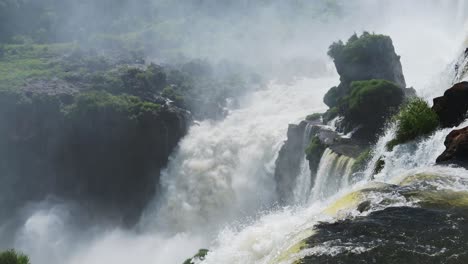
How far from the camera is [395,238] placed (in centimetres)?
1366

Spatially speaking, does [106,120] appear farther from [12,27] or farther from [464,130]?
[12,27]

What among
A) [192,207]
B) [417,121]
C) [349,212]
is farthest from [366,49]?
[349,212]

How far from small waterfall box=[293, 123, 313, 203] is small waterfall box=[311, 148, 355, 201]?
20.9 feet

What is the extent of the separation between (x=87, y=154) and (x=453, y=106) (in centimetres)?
6403

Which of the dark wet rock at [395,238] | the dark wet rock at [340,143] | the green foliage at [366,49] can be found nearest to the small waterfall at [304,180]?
the dark wet rock at [340,143]

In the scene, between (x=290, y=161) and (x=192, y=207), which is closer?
(x=290, y=161)

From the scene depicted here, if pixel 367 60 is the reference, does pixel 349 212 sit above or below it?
below

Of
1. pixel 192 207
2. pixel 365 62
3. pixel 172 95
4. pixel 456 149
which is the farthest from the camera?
pixel 172 95

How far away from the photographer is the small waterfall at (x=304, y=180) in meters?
46.5

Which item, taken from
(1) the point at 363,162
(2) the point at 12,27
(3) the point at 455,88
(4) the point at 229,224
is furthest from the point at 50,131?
(2) the point at 12,27

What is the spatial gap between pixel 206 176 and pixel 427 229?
184ft

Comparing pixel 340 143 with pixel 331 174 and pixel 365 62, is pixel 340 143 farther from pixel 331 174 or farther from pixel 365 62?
pixel 365 62

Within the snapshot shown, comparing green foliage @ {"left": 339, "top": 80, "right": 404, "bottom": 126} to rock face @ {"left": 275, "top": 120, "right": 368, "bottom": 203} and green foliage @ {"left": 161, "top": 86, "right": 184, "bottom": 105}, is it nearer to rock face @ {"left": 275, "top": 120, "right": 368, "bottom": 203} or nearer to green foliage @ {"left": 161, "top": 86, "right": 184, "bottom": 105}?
rock face @ {"left": 275, "top": 120, "right": 368, "bottom": 203}

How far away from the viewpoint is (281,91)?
330 ft
